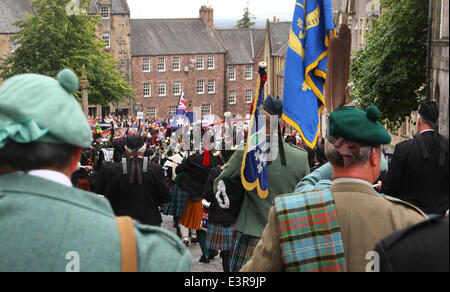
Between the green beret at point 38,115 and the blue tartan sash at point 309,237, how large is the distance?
1.14 metres

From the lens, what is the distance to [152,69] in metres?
73.9

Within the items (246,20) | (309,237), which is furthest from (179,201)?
(246,20)

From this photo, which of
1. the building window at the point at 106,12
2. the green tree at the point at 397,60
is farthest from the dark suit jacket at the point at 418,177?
the building window at the point at 106,12

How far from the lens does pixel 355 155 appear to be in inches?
138

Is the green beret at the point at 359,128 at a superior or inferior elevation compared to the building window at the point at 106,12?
inferior

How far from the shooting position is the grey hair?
3.48m

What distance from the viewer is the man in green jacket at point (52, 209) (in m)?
2.42

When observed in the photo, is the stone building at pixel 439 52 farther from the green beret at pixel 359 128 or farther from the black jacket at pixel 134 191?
the green beret at pixel 359 128

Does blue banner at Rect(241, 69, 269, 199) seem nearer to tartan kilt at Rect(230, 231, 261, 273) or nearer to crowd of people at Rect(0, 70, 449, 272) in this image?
tartan kilt at Rect(230, 231, 261, 273)

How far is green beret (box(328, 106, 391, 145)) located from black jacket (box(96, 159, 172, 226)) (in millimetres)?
5438

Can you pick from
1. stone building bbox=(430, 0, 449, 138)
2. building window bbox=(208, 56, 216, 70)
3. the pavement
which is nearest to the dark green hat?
the pavement

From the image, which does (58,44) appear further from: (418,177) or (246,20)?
(246,20)

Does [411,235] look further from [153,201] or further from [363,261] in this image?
[153,201]

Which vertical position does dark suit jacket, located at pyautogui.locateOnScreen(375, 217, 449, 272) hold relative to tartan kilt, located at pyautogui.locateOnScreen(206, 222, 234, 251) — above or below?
above
